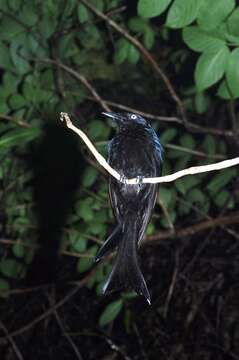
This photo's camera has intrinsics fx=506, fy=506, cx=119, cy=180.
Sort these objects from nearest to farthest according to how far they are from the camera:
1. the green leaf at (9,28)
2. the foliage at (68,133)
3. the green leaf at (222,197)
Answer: the green leaf at (9,28)
the foliage at (68,133)
the green leaf at (222,197)

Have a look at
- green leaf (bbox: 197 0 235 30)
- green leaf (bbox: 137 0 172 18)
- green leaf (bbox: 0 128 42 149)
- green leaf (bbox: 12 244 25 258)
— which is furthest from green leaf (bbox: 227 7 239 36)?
green leaf (bbox: 12 244 25 258)

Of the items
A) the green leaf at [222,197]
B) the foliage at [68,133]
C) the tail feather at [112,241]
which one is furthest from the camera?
the green leaf at [222,197]

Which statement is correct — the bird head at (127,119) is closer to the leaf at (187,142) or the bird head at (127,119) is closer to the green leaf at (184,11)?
the green leaf at (184,11)

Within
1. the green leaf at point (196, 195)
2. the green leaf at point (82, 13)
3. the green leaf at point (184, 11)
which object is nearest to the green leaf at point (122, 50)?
the green leaf at point (82, 13)

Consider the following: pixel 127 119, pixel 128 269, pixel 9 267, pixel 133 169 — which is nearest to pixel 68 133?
pixel 9 267

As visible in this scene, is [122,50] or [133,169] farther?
[122,50]

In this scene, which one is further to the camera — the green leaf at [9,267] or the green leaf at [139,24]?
the green leaf at [9,267]

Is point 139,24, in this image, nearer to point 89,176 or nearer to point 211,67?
point 89,176
